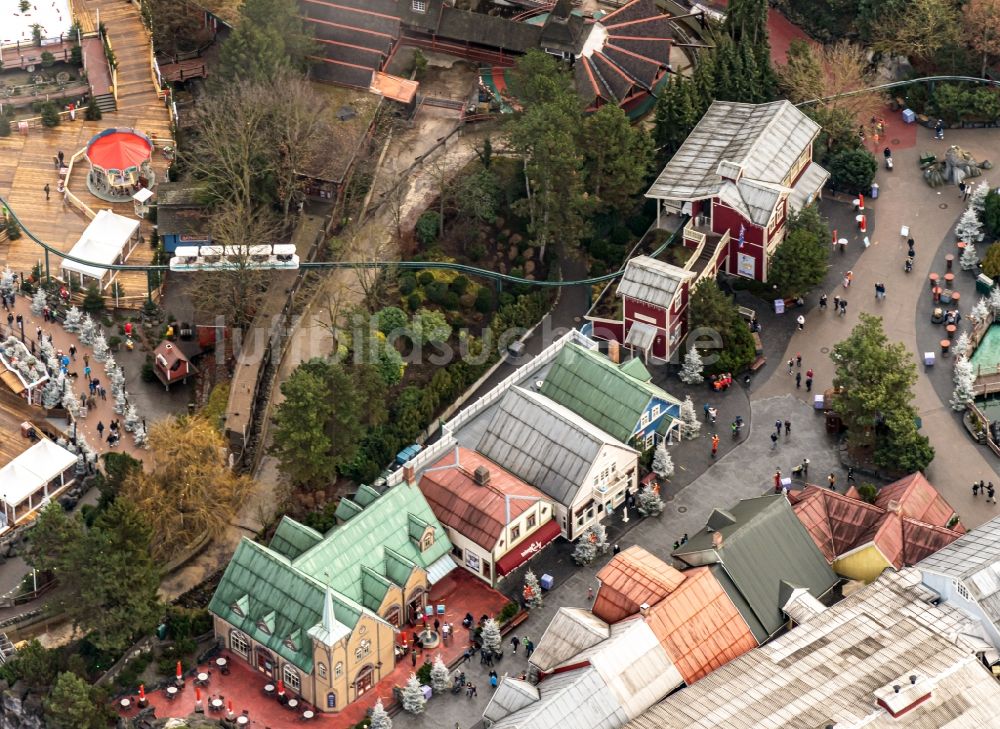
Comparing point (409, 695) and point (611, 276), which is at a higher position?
point (611, 276)

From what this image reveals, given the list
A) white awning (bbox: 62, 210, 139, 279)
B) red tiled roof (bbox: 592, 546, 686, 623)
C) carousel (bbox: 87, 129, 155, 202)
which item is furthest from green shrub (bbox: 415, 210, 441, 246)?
red tiled roof (bbox: 592, 546, 686, 623)

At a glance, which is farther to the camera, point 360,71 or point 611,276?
point 360,71

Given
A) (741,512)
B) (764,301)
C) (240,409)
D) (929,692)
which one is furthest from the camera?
(764,301)

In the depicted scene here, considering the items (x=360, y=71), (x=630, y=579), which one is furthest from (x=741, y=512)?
(x=360, y=71)

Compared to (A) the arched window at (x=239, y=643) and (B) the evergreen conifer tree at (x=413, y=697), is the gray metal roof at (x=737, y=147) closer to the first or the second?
(B) the evergreen conifer tree at (x=413, y=697)

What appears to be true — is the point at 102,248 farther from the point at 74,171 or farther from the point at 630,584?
the point at 630,584

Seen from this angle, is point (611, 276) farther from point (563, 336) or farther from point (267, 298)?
point (267, 298)
